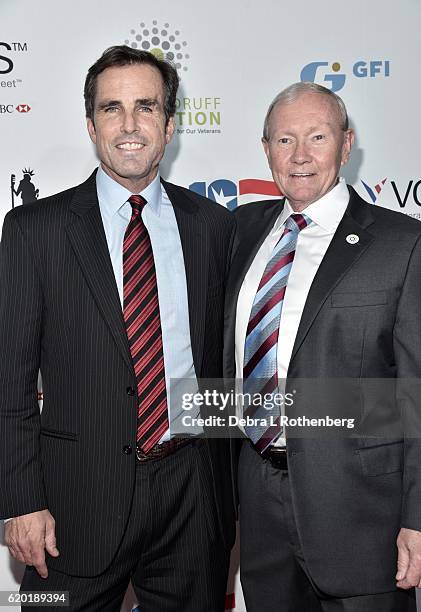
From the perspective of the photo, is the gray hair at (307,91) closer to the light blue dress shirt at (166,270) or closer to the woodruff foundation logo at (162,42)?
the light blue dress shirt at (166,270)

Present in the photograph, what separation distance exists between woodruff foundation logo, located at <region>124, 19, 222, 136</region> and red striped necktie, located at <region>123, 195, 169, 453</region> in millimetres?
1247

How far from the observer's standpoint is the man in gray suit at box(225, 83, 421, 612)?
2059 mm

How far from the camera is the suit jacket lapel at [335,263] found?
207 cm

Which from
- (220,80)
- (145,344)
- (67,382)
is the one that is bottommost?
(67,382)

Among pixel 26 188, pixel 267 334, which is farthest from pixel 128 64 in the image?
pixel 26 188

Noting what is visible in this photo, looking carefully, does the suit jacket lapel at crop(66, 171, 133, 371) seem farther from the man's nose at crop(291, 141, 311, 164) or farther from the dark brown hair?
the man's nose at crop(291, 141, 311, 164)

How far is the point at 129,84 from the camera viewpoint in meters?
2.23

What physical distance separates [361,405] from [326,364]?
0.57 feet

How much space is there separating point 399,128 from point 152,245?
1.65 metres

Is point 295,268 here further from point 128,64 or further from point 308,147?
point 128,64

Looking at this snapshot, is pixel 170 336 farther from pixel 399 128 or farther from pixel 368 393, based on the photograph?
pixel 399 128

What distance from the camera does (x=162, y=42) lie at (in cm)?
316

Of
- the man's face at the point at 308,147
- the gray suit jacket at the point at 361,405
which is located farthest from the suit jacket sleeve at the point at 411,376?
the man's face at the point at 308,147

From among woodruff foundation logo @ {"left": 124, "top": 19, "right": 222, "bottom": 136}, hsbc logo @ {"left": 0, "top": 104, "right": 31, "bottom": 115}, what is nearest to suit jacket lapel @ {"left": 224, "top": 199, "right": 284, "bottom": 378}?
woodruff foundation logo @ {"left": 124, "top": 19, "right": 222, "bottom": 136}
